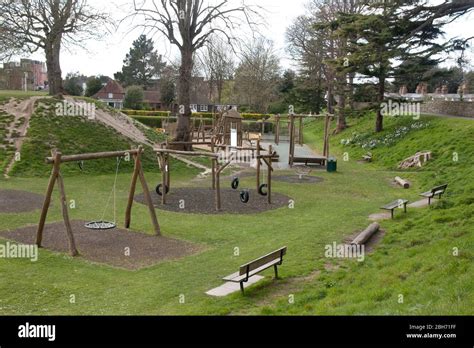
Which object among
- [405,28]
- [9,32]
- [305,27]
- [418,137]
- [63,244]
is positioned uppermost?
[305,27]

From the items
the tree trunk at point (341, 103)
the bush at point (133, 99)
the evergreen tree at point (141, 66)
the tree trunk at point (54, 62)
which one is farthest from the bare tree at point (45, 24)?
the evergreen tree at point (141, 66)

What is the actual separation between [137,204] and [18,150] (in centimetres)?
1011

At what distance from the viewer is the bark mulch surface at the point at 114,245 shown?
36.2 ft

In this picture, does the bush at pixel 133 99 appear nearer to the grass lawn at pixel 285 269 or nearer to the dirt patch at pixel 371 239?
the grass lawn at pixel 285 269

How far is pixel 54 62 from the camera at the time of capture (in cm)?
3086

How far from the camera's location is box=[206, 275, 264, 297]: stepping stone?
29.0ft

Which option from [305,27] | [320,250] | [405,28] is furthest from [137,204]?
[305,27]

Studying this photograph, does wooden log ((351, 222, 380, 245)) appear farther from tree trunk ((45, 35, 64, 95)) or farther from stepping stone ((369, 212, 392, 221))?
tree trunk ((45, 35, 64, 95))

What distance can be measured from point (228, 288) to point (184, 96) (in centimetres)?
2357

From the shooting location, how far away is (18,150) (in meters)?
24.2

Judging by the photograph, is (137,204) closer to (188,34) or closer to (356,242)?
(356,242)

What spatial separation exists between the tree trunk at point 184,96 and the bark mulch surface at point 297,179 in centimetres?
842

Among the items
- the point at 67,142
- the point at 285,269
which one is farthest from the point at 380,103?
the point at 285,269

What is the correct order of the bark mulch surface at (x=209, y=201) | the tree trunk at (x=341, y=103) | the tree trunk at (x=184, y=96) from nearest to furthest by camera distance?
the bark mulch surface at (x=209, y=201) < the tree trunk at (x=184, y=96) < the tree trunk at (x=341, y=103)
